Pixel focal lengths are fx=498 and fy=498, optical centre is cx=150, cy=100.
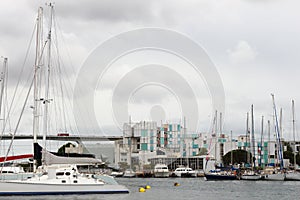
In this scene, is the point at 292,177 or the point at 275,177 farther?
the point at 275,177

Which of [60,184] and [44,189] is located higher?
[60,184]

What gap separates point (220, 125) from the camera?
432ft

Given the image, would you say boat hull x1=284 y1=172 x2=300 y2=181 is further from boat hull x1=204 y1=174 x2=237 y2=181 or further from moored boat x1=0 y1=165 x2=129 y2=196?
moored boat x1=0 y1=165 x2=129 y2=196

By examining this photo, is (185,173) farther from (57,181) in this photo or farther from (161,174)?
(57,181)

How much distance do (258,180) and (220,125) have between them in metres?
33.3

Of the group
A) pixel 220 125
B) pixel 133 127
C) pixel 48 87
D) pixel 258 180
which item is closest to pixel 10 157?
pixel 48 87

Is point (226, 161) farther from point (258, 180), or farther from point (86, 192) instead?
point (86, 192)

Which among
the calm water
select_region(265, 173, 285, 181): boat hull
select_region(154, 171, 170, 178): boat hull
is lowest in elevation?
select_region(154, 171, 170, 178): boat hull

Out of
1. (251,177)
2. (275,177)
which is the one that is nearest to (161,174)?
(251,177)

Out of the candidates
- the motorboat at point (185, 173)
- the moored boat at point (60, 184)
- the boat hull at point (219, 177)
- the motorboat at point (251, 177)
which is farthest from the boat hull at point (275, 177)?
the moored boat at point (60, 184)

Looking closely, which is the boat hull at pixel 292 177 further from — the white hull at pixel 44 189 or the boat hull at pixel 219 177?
the white hull at pixel 44 189

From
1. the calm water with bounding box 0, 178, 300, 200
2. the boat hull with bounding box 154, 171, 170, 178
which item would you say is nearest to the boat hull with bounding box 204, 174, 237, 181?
the calm water with bounding box 0, 178, 300, 200

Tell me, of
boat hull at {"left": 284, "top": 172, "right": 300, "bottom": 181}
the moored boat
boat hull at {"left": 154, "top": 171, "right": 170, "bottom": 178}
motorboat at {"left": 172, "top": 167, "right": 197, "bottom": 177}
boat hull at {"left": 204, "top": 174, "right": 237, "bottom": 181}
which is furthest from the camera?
boat hull at {"left": 154, "top": 171, "right": 170, "bottom": 178}

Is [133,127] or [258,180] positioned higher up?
[133,127]
